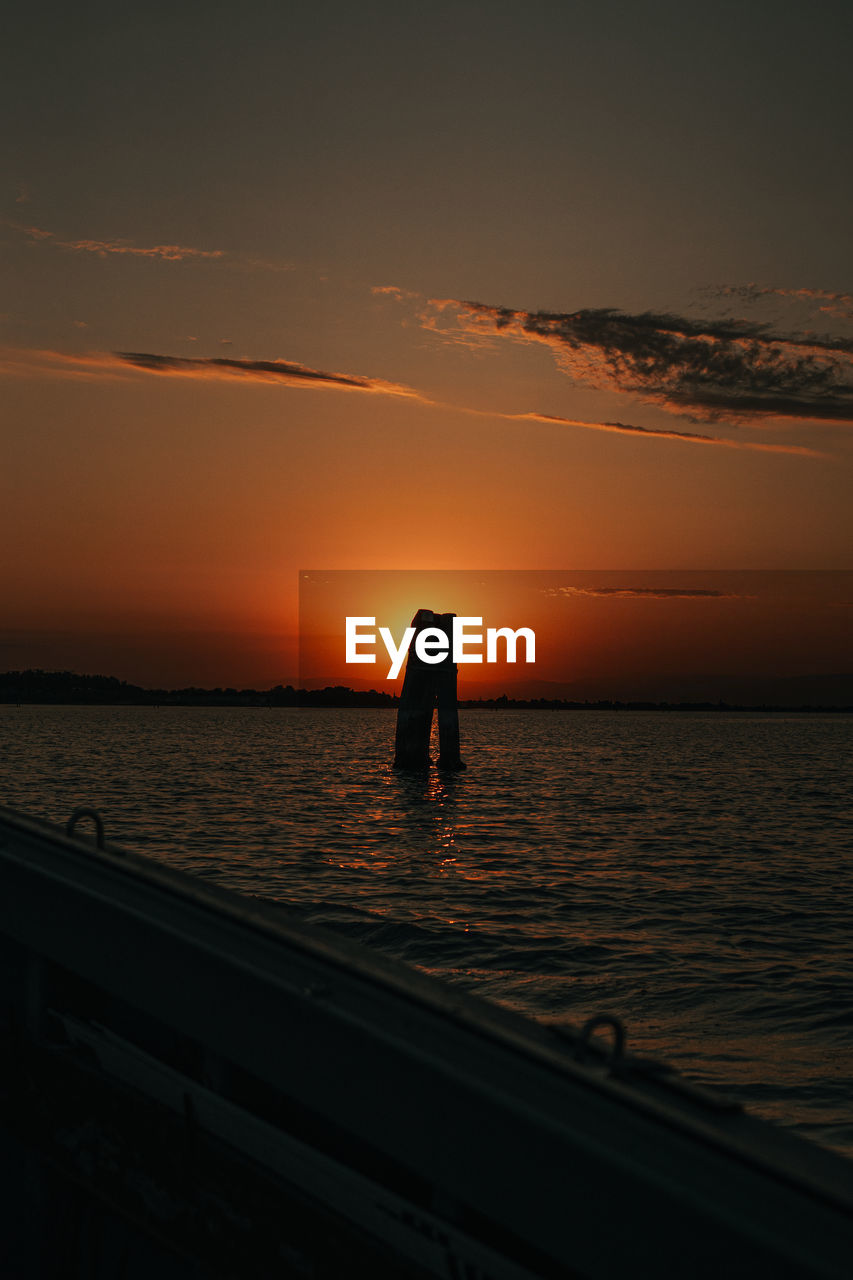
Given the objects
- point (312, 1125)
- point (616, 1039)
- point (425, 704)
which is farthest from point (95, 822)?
point (425, 704)

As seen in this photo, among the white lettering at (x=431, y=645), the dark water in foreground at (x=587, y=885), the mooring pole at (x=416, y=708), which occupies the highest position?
the white lettering at (x=431, y=645)

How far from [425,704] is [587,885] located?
62.8 ft

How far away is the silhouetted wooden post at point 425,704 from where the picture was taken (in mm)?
34438

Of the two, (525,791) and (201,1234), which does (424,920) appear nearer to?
(201,1234)

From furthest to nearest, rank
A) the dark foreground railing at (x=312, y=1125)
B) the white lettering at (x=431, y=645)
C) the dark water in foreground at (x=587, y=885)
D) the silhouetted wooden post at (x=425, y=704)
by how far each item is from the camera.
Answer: the silhouetted wooden post at (x=425, y=704)
the white lettering at (x=431, y=645)
the dark water in foreground at (x=587, y=885)
the dark foreground railing at (x=312, y=1125)

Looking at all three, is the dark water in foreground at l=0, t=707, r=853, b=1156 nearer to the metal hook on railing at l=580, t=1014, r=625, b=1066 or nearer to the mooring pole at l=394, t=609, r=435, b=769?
the mooring pole at l=394, t=609, r=435, b=769

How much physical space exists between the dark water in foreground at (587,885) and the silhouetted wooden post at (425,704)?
3.06ft

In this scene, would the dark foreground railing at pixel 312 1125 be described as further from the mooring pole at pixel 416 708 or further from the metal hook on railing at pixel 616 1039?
the mooring pole at pixel 416 708

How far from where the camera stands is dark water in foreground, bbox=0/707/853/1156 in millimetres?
9016

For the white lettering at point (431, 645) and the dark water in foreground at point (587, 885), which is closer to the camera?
the dark water in foreground at point (587, 885)

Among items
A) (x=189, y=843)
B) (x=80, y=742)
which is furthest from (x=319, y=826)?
(x=80, y=742)

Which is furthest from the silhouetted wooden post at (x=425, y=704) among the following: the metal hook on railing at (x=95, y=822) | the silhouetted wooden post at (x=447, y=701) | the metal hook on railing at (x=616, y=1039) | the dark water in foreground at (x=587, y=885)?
the metal hook on railing at (x=616, y=1039)

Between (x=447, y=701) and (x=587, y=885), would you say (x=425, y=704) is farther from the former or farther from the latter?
(x=587, y=885)

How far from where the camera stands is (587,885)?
56.0 ft
